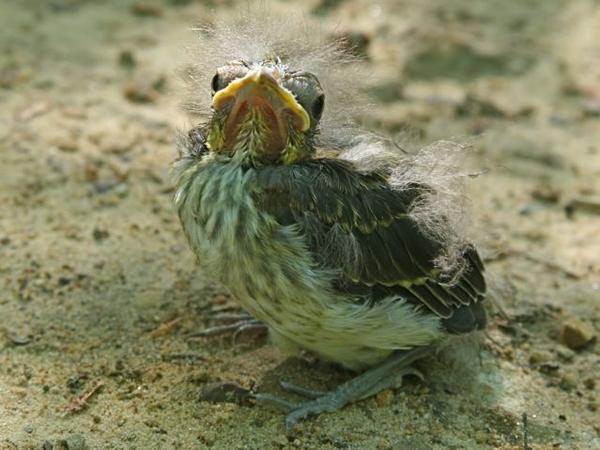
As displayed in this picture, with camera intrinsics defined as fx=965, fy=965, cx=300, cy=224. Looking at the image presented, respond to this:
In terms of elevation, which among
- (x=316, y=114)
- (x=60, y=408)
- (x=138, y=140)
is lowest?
(x=60, y=408)

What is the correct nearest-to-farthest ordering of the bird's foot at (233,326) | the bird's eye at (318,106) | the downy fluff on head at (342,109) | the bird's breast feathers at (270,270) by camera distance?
the bird's breast feathers at (270,270) → the bird's eye at (318,106) → the downy fluff on head at (342,109) → the bird's foot at (233,326)

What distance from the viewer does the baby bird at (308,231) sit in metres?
3.05

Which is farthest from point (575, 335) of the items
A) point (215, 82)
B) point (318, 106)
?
point (215, 82)

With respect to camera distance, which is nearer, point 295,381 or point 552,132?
point 295,381

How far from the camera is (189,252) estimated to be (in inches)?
158

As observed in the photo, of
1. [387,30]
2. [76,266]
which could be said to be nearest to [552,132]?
[387,30]

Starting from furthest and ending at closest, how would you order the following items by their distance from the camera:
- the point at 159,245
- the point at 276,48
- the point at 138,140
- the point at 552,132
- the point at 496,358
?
the point at 552,132, the point at 138,140, the point at 159,245, the point at 496,358, the point at 276,48

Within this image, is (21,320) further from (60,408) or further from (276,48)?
(276,48)

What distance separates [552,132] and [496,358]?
1960mm

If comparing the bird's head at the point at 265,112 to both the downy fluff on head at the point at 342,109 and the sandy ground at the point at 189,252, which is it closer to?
the downy fluff on head at the point at 342,109

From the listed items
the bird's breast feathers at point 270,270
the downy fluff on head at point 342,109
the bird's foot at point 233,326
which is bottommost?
the bird's foot at point 233,326

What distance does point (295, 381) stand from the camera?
11.2 ft

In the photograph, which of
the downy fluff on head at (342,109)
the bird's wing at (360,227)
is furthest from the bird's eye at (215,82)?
the bird's wing at (360,227)

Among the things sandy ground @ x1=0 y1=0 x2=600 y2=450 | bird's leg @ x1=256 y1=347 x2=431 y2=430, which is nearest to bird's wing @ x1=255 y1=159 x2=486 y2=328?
bird's leg @ x1=256 y1=347 x2=431 y2=430
